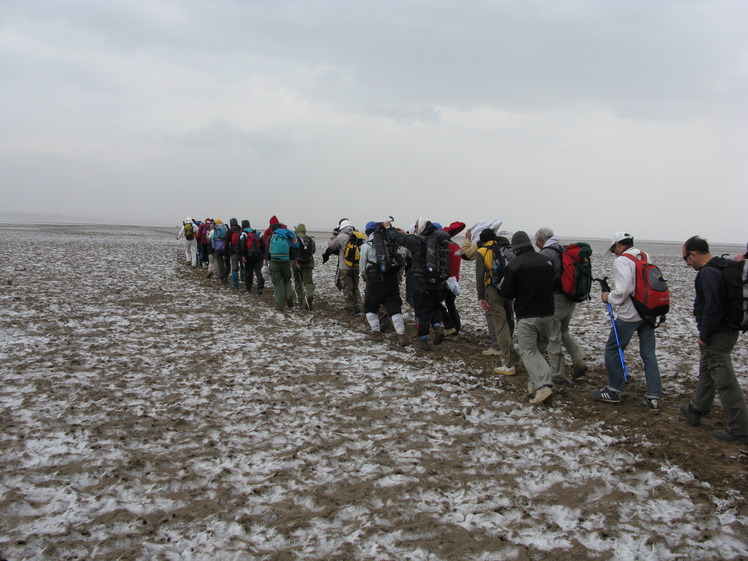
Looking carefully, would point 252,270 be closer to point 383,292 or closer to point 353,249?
point 353,249

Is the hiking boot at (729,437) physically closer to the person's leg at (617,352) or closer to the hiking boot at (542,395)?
the person's leg at (617,352)

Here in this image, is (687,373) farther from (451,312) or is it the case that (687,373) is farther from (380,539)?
(380,539)

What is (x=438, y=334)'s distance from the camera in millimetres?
9898

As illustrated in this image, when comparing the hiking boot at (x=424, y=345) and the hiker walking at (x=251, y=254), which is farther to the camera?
the hiker walking at (x=251, y=254)

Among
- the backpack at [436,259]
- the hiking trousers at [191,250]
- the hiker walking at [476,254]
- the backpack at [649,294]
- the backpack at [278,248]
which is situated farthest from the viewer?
the hiking trousers at [191,250]

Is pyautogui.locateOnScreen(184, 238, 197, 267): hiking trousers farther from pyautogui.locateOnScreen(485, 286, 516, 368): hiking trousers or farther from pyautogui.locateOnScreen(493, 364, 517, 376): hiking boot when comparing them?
pyautogui.locateOnScreen(493, 364, 517, 376): hiking boot

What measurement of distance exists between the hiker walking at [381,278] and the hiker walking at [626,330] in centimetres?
401

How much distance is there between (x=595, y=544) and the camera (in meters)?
3.93

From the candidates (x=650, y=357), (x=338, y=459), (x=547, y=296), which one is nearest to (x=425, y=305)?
(x=547, y=296)

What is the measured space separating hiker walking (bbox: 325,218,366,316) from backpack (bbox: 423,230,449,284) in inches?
141

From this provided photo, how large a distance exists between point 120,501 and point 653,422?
6.16 m

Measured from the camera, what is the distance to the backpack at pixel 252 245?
49.0 feet

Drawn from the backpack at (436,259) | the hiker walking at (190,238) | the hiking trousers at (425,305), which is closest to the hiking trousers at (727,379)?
the backpack at (436,259)

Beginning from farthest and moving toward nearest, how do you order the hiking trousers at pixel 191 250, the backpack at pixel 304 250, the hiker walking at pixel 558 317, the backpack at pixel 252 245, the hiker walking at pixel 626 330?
1. the hiking trousers at pixel 191 250
2. the backpack at pixel 252 245
3. the backpack at pixel 304 250
4. the hiker walking at pixel 558 317
5. the hiker walking at pixel 626 330
